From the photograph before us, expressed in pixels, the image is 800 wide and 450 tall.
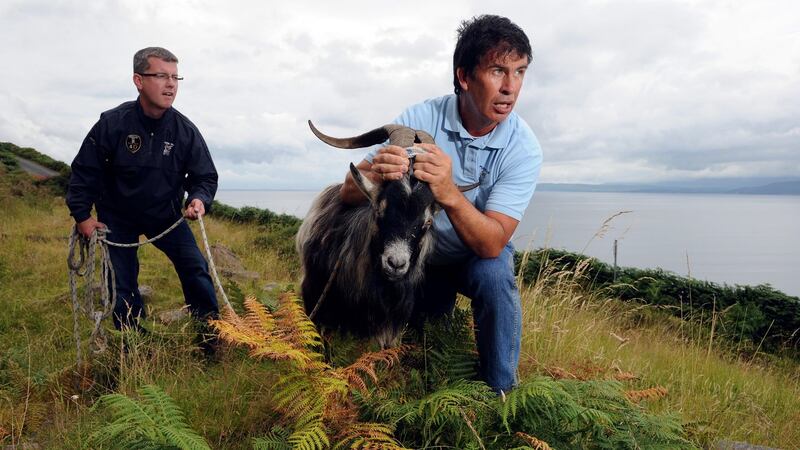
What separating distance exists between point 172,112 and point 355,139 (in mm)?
2414

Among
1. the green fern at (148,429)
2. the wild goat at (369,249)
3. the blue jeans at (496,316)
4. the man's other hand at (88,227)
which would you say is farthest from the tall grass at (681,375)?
the man's other hand at (88,227)

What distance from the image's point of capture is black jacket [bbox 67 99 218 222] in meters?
5.09

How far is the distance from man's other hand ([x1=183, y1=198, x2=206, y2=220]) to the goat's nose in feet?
7.69

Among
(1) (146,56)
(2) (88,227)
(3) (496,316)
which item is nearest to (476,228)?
(3) (496,316)

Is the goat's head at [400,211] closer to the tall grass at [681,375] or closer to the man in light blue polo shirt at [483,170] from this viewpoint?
the man in light blue polo shirt at [483,170]

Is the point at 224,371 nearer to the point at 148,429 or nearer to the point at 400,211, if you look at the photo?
the point at 148,429

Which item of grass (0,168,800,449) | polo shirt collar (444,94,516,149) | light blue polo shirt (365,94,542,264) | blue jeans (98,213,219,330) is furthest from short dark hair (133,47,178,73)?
polo shirt collar (444,94,516,149)

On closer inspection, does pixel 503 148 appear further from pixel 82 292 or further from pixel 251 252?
pixel 251 252

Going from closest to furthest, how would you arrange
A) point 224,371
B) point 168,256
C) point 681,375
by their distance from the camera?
1. point 224,371
2. point 168,256
3. point 681,375

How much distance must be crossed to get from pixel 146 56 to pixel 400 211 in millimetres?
3030

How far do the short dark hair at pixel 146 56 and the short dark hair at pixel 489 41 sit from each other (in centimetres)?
274

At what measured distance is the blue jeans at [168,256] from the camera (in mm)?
5328

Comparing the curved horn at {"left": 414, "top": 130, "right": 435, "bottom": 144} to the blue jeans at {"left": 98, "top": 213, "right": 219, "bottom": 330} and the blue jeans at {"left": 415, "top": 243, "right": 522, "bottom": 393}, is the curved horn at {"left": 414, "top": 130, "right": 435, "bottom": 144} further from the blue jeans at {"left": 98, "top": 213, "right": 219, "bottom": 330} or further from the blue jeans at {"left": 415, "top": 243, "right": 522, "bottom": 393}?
the blue jeans at {"left": 98, "top": 213, "right": 219, "bottom": 330}

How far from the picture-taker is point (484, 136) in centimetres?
392
